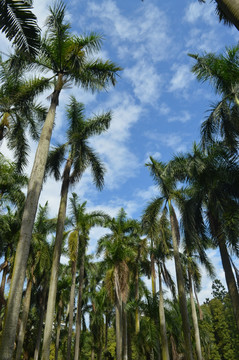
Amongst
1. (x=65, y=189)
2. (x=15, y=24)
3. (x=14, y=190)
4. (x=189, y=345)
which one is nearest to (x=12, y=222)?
(x=14, y=190)

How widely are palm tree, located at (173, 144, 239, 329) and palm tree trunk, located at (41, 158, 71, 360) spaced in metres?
6.99

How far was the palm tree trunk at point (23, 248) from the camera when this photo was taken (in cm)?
610

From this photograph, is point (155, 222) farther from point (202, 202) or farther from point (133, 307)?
point (133, 307)

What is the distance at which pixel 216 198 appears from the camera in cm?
1545

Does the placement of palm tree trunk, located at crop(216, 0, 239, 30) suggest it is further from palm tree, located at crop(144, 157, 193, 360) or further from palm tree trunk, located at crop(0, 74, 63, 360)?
palm tree, located at crop(144, 157, 193, 360)

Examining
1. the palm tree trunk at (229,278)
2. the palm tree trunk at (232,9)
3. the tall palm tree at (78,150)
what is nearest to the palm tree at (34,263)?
the tall palm tree at (78,150)

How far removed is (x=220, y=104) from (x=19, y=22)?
28.1 ft

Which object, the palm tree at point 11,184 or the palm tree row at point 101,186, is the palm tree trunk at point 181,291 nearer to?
the palm tree row at point 101,186

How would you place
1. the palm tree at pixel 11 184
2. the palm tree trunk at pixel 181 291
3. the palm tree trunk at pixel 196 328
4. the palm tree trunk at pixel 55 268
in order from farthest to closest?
1. the palm tree trunk at pixel 196 328
2. the palm tree at pixel 11 184
3. the palm tree trunk at pixel 181 291
4. the palm tree trunk at pixel 55 268

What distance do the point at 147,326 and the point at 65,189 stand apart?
495 inches

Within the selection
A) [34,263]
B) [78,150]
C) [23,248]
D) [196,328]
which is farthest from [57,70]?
[196,328]

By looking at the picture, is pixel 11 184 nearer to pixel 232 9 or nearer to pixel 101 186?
pixel 101 186

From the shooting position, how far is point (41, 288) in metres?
30.8

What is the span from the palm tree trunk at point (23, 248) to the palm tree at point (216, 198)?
7.98m
